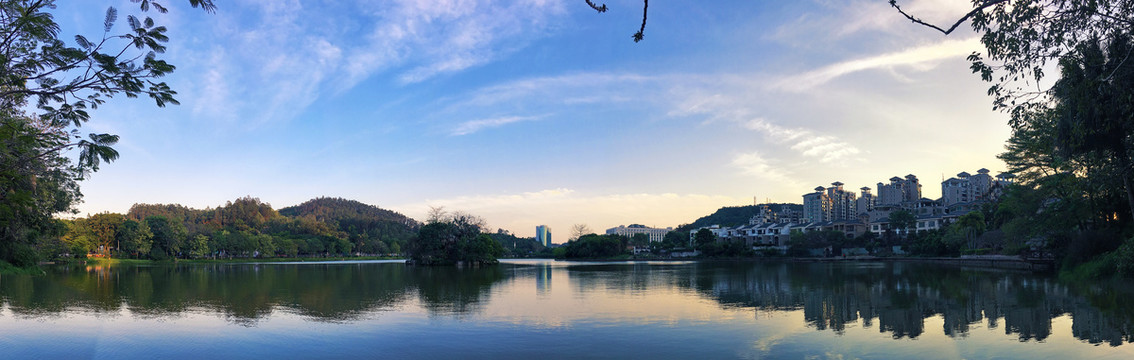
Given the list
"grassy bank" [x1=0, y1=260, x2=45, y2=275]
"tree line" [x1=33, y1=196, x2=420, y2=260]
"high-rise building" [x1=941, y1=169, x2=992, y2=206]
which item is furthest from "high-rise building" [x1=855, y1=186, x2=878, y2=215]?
"grassy bank" [x1=0, y1=260, x2=45, y2=275]

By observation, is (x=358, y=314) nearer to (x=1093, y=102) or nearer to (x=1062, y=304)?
(x=1093, y=102)

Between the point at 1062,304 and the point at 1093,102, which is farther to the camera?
the point at 1062,304

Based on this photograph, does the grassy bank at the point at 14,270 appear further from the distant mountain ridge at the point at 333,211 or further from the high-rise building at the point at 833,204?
the high-rise building at the point at 833,204

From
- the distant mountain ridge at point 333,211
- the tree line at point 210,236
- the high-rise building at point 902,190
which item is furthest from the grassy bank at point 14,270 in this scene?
the high-rise building at point 902,190

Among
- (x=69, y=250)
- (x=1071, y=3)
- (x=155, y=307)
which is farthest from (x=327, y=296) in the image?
A: (x=69, y=250)

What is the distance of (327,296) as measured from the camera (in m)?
21.5

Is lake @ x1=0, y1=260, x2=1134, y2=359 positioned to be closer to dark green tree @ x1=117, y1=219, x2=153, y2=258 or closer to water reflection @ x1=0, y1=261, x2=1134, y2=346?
water reflection @ x1=0, y1=261, x2=1134, y2=346

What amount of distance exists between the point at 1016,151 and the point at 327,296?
3675cm

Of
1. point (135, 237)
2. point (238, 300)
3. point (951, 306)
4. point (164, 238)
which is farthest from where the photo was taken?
point (164, 238)

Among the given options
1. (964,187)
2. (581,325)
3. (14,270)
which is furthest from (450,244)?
(964,187)

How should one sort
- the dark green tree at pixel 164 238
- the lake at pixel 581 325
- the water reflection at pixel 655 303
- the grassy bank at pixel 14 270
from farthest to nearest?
the dark green tree at pixel 164 238 < the grassy bank at pixel 14 270 < the water reflection at pixel 655 303 < the lake at pixel 581 325

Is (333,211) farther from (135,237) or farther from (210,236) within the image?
(135,237)

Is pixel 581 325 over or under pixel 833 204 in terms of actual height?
under

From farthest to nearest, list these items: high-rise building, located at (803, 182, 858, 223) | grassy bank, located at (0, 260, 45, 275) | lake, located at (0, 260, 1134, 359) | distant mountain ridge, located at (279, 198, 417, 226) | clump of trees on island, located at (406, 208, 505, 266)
Answer: distant mountain ridge, located at (279, 198, 417, 226)
high-rise building, located at (803, 182, 858, 223)
clump of trees on island, located at (406, 208, 505, 266)
grassy bank, located at (0, 260, 45, 275)
lake, located at (0, 260, 1134, 359)
